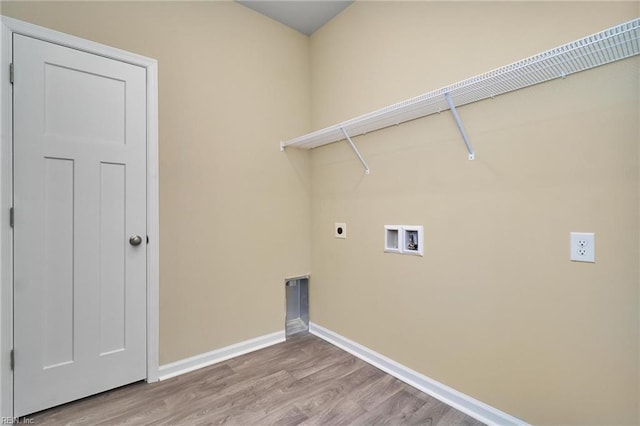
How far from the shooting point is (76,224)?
1702mm

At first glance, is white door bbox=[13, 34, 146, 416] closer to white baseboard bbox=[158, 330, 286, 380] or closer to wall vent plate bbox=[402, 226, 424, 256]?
white baseboard bbox=[158, 330, 286, 380]

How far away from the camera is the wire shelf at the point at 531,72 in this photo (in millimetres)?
1058

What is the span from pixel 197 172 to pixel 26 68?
3.29 feet

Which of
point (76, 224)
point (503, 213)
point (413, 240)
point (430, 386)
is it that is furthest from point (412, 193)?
point (76, 224)

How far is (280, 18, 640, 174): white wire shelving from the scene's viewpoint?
106 centimetres

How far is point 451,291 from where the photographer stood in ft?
5.62

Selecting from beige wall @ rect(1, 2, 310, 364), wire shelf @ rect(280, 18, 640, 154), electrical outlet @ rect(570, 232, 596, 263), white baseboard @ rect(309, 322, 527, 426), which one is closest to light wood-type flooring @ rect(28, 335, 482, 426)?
white baseboard @ rect(309, 322, 527, 426)

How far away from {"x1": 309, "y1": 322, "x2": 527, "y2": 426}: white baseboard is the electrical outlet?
0.85m

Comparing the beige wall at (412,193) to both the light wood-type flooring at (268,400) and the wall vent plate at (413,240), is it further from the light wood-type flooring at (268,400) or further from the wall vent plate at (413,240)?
the light wood-type flooring at (268,400)

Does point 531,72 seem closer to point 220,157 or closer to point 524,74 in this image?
point 524,74

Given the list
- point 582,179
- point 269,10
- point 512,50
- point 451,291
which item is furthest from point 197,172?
point 582,179

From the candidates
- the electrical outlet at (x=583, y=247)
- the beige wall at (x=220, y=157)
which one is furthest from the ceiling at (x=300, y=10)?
the electrical outlet at (x=583, y=247)

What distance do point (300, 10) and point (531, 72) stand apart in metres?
1.88

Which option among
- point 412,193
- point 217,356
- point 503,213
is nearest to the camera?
point 503,213
